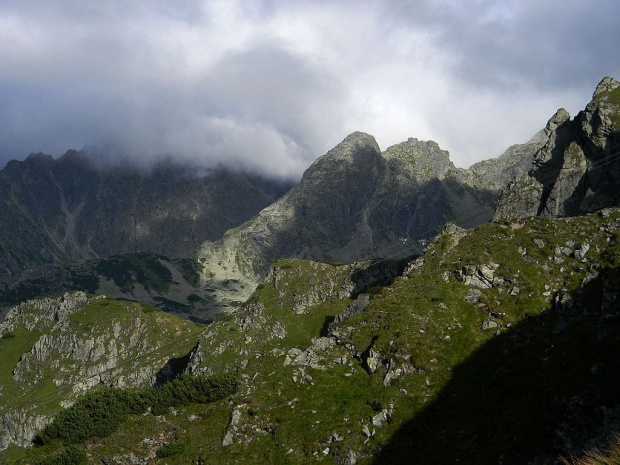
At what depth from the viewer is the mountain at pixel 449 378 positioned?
122 feet

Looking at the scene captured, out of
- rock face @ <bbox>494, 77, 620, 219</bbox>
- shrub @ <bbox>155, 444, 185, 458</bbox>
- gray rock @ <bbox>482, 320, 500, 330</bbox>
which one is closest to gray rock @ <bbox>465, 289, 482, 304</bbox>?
gray rock @ <bbox>482, 320, 500, 330</bbox>

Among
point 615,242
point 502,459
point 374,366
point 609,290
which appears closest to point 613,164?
point 615,242

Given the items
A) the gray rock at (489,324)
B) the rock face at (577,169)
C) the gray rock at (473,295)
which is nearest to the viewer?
the gray rock at (489,324)

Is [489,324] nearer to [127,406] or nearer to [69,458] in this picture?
[127,406]

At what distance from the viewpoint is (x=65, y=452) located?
1891 inches

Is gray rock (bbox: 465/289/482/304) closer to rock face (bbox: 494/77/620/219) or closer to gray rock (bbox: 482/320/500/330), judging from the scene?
gray rock (bbox: 482/320/500/330)

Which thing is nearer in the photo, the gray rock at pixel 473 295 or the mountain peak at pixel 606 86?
the gray rock at pixel 473 295

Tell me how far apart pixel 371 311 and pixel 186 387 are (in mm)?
23453

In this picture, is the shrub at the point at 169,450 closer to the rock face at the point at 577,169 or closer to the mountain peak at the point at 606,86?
the rock face at the point at 577,169

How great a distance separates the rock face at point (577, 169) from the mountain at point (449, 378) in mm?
87907

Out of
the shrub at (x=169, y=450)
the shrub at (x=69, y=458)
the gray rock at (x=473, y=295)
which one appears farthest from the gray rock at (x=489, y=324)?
the shrub at (x=69, y=458)

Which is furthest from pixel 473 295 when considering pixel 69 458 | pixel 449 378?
pixel 69 458

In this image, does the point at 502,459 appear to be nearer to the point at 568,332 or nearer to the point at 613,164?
the point at 568,332

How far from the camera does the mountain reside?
122 feet
